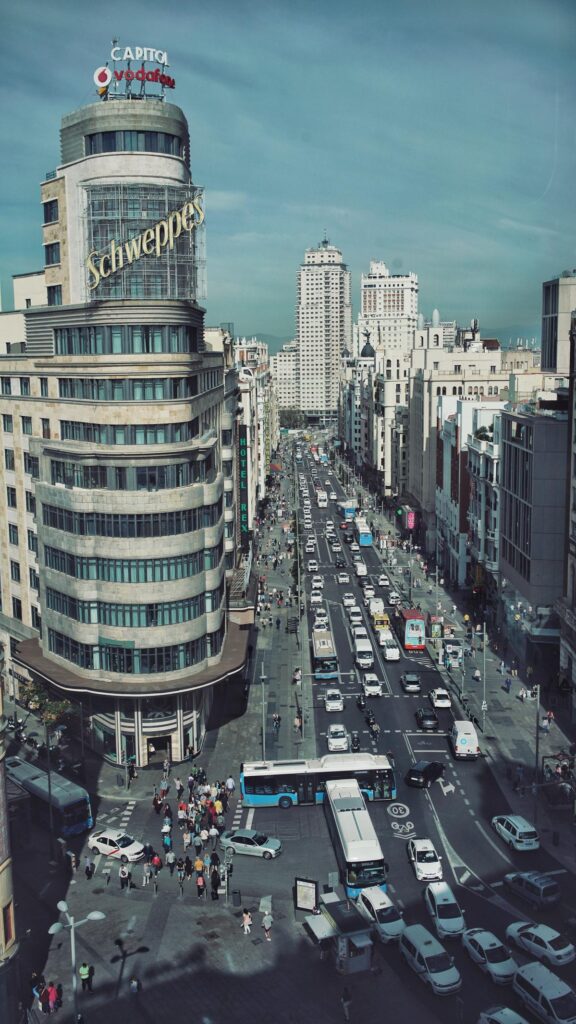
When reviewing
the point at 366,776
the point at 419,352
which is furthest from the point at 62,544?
the point at 419,352

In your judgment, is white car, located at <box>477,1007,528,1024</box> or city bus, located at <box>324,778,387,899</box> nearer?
white car, located at <box>477,1007,528,1024</box>

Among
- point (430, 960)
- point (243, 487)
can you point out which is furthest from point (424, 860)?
point (243, 487)

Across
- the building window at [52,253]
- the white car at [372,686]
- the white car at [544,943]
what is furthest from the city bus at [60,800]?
the building window at [52,253]

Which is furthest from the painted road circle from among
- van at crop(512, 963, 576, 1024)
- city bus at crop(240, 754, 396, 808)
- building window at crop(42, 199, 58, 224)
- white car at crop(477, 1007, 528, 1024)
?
building window at crop(42, 199, 58, 224)

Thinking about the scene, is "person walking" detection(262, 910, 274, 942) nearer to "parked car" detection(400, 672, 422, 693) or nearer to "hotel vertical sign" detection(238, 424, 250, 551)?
"parked car" detection(400, 672, 422, 693)

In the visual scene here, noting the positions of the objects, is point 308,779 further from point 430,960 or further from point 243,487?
point 243,487

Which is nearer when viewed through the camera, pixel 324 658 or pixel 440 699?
pixel 440 699

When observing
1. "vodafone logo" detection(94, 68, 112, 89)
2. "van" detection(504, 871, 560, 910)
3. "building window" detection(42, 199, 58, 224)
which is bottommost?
"van" detection(504, 871, 560, 910)
